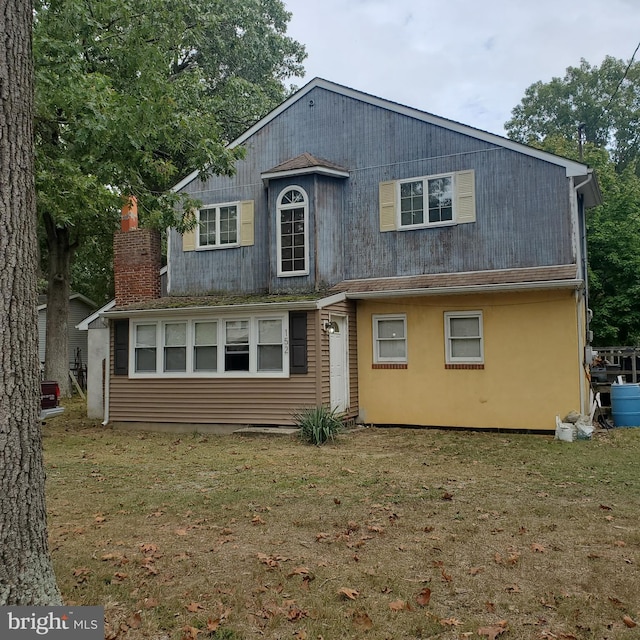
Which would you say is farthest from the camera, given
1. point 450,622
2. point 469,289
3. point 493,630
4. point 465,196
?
Answer: point 465,196

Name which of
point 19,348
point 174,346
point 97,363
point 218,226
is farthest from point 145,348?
point 19,348

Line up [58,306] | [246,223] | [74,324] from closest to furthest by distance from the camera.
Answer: [246,223] < [58,306] < [74,324]

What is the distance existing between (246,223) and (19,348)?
39.8 ft

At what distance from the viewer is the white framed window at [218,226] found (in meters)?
15.6

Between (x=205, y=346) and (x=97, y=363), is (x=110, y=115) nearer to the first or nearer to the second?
(x=205, y=346)

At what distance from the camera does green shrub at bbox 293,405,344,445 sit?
11.6 meters

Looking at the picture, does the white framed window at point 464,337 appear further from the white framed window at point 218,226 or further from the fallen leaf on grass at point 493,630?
the fallen leaf on grass at point 493,630

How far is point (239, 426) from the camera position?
43.6ft

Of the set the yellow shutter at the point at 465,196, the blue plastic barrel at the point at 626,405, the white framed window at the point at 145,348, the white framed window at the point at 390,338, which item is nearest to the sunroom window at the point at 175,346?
the white framed window at the point at 145,348

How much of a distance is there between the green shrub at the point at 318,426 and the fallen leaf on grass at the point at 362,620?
7.49m

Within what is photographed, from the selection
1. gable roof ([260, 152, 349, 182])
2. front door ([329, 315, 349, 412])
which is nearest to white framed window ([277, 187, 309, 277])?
gable roof ([260, 152, 349, 182])

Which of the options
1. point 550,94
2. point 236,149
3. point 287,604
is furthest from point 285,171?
point 550,94

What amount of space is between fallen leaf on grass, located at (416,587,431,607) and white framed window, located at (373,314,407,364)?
9530 millimetres

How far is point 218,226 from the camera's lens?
1584 centimetres
